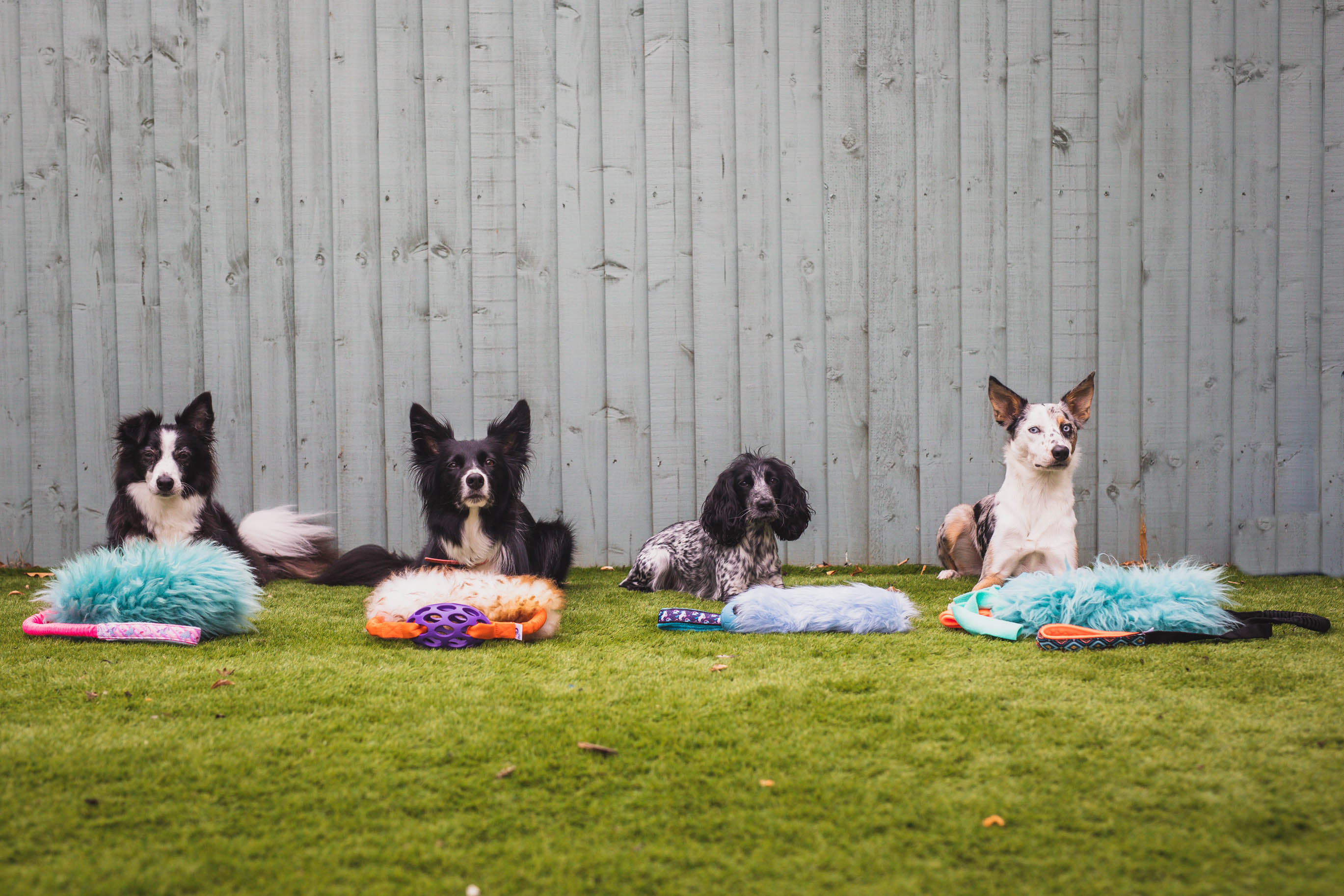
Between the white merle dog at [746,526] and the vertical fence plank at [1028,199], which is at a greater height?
the vertical fence plank at [1028,199]

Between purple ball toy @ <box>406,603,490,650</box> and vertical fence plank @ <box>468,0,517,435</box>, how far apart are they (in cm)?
160

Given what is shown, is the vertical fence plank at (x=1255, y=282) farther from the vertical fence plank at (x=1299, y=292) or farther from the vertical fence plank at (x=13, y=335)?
the vertical fence plank at (x=13, y=335)

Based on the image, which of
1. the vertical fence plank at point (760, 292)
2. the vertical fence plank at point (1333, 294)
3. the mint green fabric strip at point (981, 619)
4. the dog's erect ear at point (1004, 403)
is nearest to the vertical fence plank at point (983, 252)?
the dog's erect ear at point (1004, 403)

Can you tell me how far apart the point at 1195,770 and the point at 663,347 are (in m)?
2.81

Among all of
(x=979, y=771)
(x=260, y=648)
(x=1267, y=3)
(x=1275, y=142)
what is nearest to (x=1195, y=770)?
(x=979, y=771)

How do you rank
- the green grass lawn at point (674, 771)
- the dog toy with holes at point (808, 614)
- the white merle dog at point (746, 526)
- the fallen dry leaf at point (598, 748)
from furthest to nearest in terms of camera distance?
1. the white merle dog at point (746, 526)
2. the dog toy with holes at point (808, 614)
3. the fallen dry leaf at point (598, 748)
4. the green grass lawn at point (674, 771)

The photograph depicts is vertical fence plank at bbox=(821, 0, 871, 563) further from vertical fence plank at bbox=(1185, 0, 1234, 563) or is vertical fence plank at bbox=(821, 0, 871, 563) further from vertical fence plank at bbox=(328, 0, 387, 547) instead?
vertical fence plank at bbox=(328, 0, 387, 547)

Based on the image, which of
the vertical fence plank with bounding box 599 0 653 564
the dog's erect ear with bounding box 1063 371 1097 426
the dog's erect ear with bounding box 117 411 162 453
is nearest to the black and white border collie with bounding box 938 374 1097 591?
the dog's erect ear with bounding box 1063 371 1097 426

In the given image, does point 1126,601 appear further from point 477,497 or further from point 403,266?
point 403,266

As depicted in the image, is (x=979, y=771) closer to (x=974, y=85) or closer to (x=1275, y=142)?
(x=974, y=85)

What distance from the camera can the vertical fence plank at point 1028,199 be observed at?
3.75m

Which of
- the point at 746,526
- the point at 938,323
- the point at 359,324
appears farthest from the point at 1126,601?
the point at 359,324

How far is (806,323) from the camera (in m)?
3.82

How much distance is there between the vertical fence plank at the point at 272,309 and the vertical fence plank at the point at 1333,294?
4.85 meters
